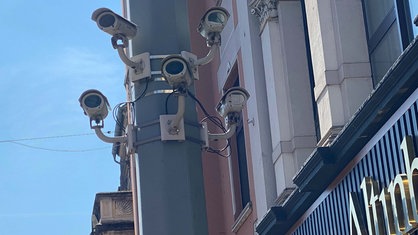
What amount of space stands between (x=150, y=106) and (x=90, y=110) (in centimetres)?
82

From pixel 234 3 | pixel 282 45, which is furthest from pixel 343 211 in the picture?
pixel 234 3

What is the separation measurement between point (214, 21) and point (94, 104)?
1.18m

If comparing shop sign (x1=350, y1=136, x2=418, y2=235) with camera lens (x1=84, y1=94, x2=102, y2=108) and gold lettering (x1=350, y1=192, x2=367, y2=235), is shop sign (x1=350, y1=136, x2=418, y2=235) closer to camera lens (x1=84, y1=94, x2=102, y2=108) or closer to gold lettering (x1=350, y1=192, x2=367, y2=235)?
gold lettering (x1=350, y1=192, x2=367, y2=235)

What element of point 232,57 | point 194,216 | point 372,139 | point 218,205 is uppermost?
point 232,57

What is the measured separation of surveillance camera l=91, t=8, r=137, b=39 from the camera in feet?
23.5

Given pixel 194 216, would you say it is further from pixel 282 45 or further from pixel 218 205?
pixel 218 205

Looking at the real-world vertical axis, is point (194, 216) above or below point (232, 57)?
below

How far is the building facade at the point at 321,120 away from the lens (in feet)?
30.9

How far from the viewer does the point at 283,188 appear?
14.3 meters

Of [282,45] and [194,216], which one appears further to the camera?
[282,45]

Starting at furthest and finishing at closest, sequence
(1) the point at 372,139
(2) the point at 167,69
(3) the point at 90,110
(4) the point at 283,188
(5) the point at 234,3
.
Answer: (5) the point at 234,3 → (4) the point at 283,188 → (1) the point at 372,139 → (3) the point at 90,110 → (2) the point at 167,69

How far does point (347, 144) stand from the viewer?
1078cm

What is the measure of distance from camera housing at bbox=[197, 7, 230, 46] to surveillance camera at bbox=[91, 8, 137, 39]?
0.93 m

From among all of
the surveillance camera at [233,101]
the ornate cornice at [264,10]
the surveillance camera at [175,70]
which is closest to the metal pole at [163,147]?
the surveillance camera at [175,70]
